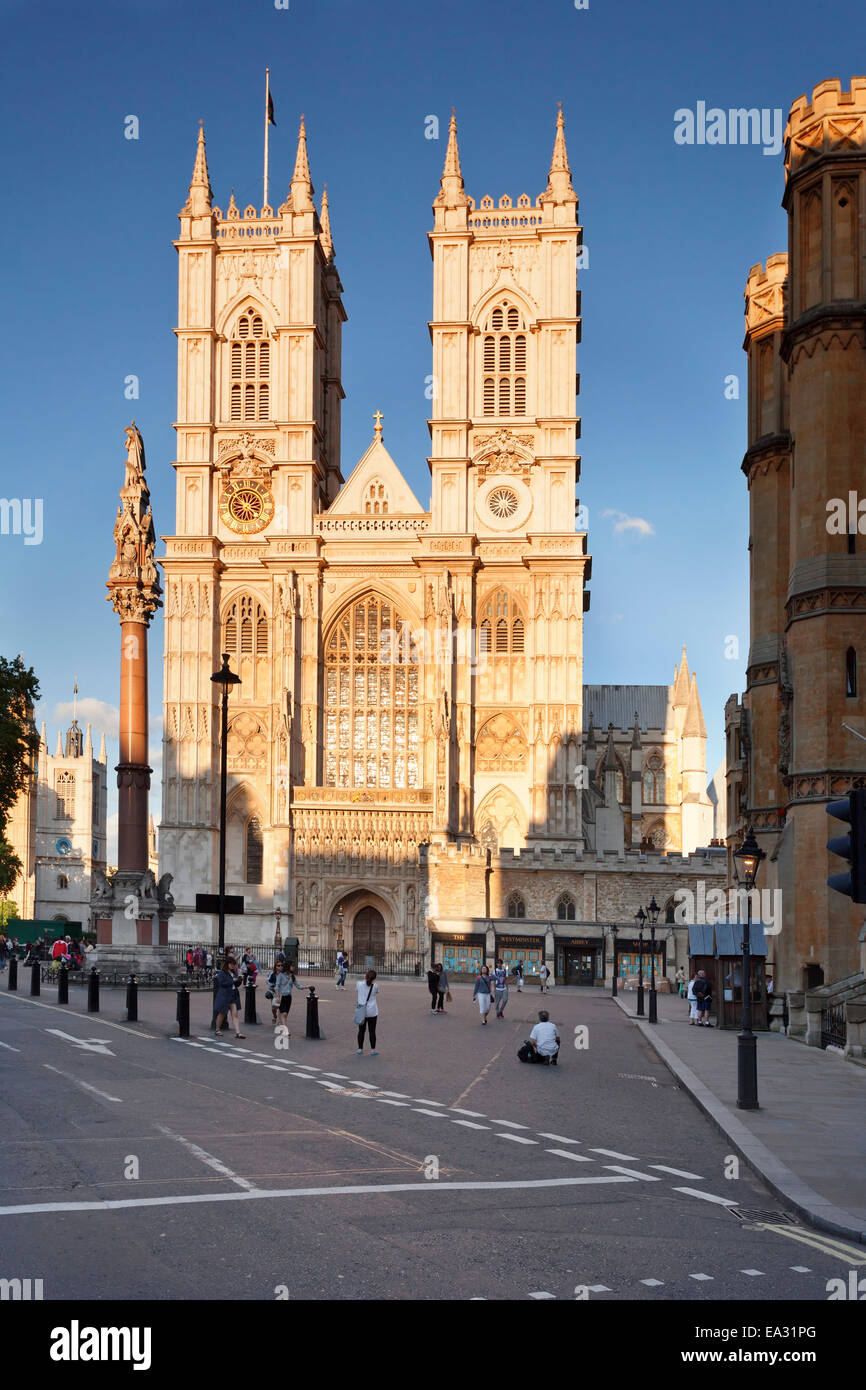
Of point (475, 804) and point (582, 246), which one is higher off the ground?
point (582, 246)

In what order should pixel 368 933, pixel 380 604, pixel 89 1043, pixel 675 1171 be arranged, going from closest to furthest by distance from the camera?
pixel 675 1171, pixel 89 1043, pixel 368 933, pixel 380 604

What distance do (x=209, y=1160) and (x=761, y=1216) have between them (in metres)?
4.73

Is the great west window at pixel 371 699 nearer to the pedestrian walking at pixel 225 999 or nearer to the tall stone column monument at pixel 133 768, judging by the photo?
the tall stone column monument at pixel 133 768

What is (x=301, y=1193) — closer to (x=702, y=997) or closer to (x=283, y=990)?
(x=283, y=990)

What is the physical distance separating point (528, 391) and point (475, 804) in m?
20.2

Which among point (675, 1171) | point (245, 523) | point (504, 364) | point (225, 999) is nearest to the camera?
point (675, 1171)

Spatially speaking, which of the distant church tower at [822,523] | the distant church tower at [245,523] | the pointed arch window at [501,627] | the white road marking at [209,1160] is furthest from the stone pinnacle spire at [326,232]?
the white road marking at [209,1160]

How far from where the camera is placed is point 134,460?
3744 centimetres

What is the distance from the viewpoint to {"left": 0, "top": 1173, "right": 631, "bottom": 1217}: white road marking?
9.79 m

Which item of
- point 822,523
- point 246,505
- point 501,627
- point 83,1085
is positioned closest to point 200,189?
point 246,505

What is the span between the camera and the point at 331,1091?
16953mm
